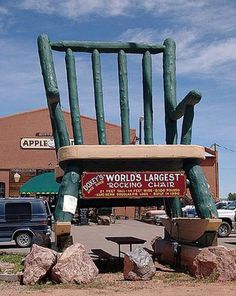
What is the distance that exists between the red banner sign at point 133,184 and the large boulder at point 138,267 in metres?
1.18

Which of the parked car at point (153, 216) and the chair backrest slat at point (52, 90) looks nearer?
the chair backrest slat at point (52, 90)

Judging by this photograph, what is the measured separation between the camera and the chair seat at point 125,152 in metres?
9.98

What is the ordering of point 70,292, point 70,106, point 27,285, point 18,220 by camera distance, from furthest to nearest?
point 18,220, point 70,106, point 27,285, point 70,292

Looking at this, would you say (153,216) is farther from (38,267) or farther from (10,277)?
(38,267)

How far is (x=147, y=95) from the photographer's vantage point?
11281 mm

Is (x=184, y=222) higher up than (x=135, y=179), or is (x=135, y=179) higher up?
(x=135, y=179)

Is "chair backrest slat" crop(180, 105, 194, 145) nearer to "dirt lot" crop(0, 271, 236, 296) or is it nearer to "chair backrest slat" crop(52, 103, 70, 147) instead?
"chair backrest slat" crop(52, 103, 70, 147)

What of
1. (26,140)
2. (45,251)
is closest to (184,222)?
(45,251)

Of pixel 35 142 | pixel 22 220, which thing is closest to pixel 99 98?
pixel 22 220

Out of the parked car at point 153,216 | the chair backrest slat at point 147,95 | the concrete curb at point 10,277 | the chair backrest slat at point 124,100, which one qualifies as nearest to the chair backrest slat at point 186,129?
the chair backrest slat at point 147,95

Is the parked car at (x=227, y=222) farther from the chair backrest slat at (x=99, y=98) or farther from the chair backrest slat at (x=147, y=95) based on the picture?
the chair backrest slat at (x=99, y=98)

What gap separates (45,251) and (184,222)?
3.02 m

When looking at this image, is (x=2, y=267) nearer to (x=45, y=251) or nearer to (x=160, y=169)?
(x=45, y=251)

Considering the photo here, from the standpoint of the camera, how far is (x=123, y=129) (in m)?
11.1
